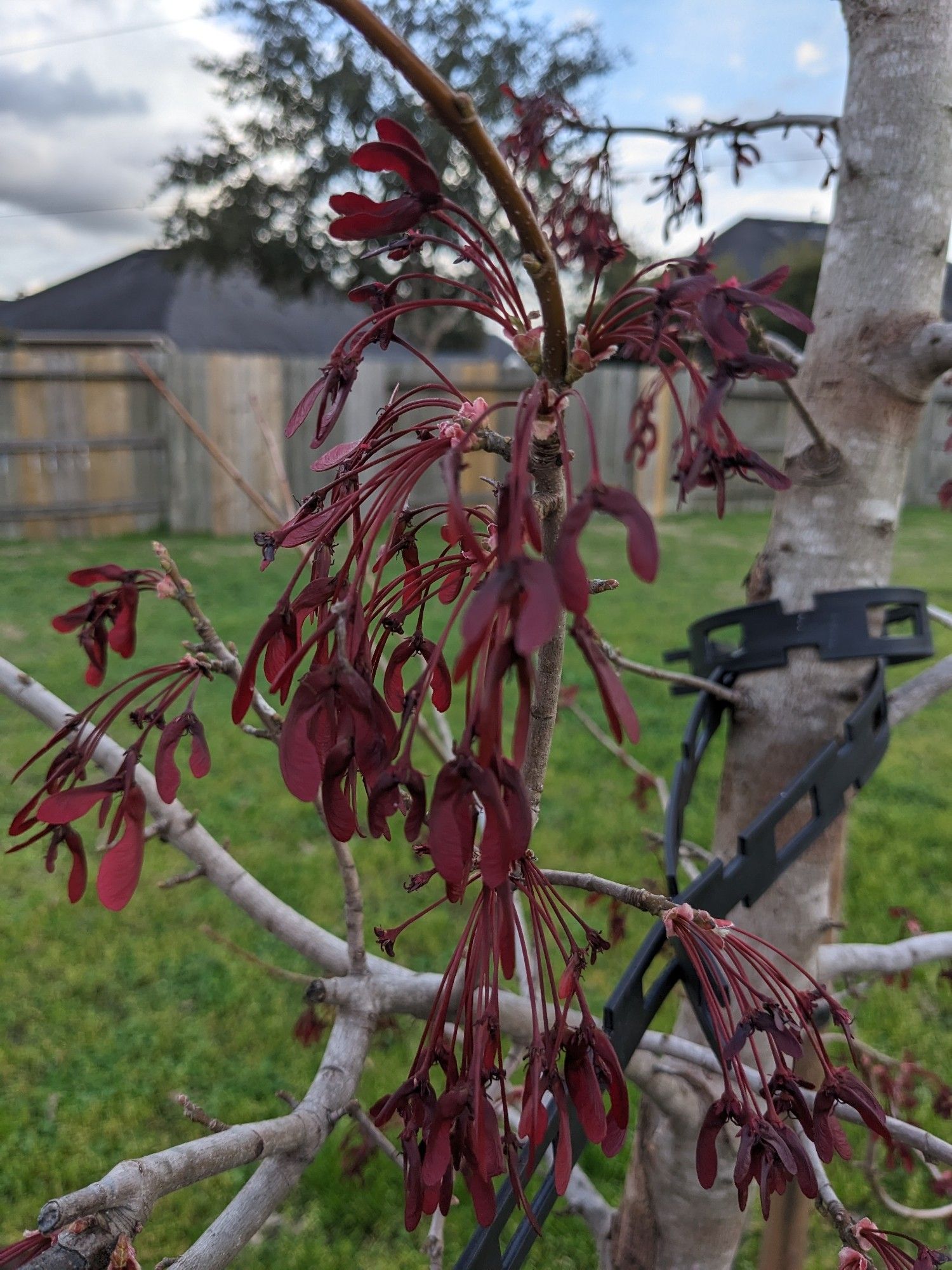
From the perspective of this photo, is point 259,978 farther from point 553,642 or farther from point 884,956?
point 553,642

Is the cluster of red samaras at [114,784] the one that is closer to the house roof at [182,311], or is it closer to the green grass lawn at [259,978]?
the green grass lawn at [259,978]

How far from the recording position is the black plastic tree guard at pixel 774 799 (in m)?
0.77

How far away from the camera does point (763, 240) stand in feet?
58.0

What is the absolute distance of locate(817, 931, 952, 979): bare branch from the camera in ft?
4.20

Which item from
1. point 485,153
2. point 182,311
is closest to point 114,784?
point 485,153

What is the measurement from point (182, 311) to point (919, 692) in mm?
15750

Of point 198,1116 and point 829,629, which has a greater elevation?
point 829,629

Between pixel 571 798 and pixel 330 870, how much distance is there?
3.46 ft

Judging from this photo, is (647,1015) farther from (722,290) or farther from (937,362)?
(937,362)

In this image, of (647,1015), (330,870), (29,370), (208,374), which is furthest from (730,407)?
(647,1015)

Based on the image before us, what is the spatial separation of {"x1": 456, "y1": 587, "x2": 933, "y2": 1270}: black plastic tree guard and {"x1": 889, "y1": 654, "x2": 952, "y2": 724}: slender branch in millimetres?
107

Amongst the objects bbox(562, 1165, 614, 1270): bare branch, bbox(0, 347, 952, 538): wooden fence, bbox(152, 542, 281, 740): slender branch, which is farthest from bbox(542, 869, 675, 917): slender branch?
bbox(0, 347, 952, 538): wooden fence

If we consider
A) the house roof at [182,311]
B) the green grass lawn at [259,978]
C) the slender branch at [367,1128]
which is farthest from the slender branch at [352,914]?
the house roof at [182,311]

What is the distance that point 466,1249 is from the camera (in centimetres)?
74
